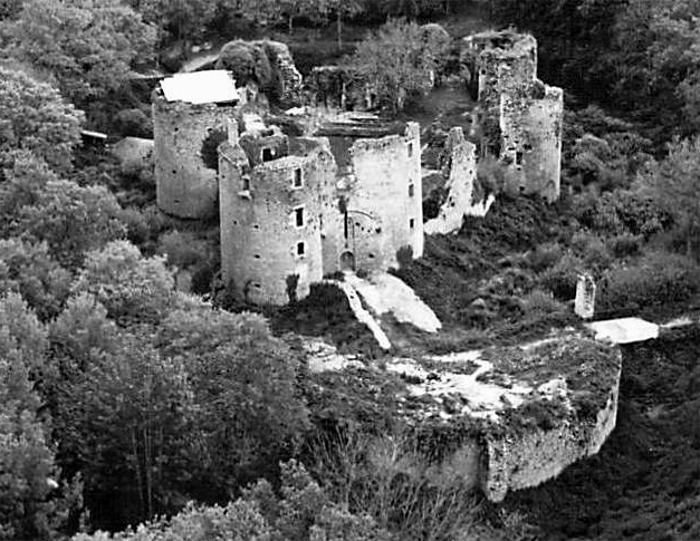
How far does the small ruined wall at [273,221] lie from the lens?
61312 millimetres

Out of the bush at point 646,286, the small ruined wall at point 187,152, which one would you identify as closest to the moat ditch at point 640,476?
the bush at point 646,286

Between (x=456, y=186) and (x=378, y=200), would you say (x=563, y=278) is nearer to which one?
(x=456, y=186)

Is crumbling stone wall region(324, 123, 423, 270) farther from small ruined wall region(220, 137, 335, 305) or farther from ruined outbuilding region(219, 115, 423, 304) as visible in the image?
small ruined wall region(220, 137, 335, 305)

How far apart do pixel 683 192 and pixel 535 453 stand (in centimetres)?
1940

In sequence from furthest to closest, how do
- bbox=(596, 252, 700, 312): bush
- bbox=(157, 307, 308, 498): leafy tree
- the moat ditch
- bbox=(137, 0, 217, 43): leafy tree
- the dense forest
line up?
1. bbox=(137, 0, 217, 43): leafy tree
2. bbox=(596, 252, 700, 312): bush
3. the moat ditch
4. bbox=(157, 307, 308, 498): leafy tree
5. the dense forest

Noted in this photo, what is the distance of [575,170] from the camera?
256 feet

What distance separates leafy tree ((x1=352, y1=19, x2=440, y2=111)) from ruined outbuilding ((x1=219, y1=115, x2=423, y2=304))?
16.5 metres

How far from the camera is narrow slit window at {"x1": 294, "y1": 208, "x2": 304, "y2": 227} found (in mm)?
61562

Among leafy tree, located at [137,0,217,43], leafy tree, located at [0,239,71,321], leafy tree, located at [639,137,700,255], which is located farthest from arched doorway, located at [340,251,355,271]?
leafy tree, located at [137,0,217,43]

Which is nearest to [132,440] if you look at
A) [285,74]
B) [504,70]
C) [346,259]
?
[346,259]

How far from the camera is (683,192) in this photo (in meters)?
70.5

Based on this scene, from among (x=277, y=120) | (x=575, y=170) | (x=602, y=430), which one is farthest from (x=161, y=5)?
(x=602, y=430)

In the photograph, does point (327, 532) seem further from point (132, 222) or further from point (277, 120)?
point (277, 120)

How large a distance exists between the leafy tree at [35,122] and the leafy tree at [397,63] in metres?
17.8
